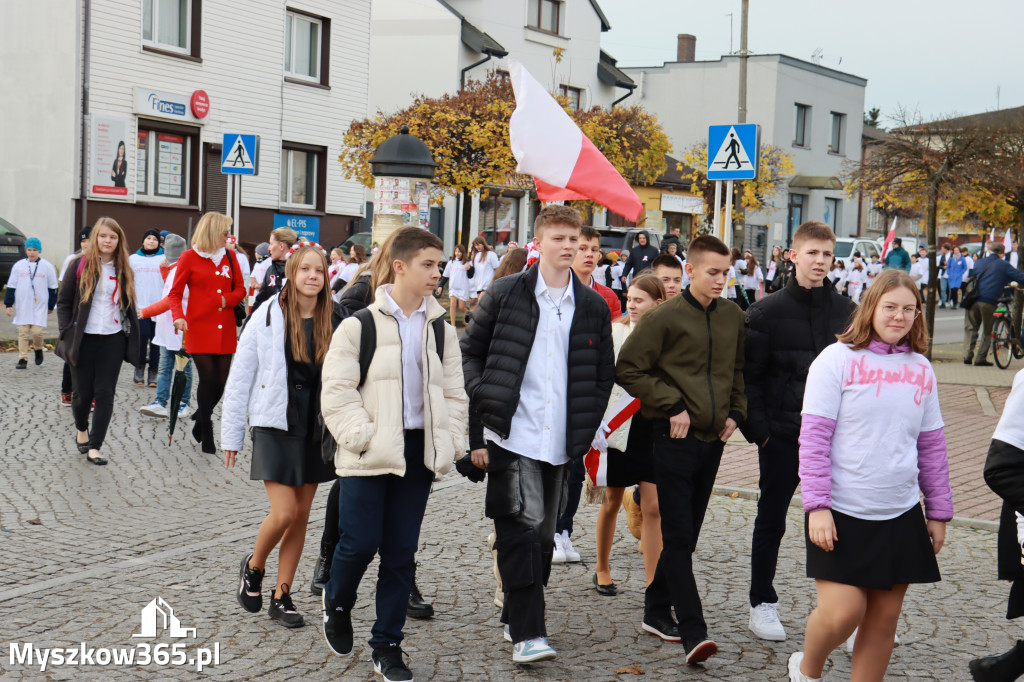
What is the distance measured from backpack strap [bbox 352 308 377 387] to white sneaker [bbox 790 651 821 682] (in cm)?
207

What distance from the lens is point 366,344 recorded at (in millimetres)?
4758

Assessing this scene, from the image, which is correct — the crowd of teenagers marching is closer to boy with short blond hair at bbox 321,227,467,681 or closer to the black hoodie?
boy with short blond hair at bbox 321,227,467,681

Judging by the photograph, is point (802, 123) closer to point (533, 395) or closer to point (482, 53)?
point (482, 53)

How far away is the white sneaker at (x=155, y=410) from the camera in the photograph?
37.3ft

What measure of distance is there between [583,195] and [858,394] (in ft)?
10.4

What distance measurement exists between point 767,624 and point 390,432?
6.84ft

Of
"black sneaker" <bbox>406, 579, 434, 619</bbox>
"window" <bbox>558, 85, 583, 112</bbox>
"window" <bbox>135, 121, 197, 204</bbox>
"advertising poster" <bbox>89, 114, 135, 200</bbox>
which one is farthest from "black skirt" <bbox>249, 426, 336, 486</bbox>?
"window" <bbox>558, 85, 583, 112</bbox>

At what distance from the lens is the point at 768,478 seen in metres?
5.46

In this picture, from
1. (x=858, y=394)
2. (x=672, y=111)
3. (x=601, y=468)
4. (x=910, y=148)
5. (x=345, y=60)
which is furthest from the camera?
(x=672, y=111)

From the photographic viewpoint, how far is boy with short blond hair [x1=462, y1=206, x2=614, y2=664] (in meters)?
5.00

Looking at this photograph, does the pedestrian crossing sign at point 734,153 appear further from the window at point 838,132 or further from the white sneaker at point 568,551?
the window at point 838,132

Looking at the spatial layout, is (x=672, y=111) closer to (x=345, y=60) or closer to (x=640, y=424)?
(x=345, y=60)

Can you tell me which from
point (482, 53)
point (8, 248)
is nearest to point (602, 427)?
point (8, 248)

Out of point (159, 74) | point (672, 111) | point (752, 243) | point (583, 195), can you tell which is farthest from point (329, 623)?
point (672, 111)
